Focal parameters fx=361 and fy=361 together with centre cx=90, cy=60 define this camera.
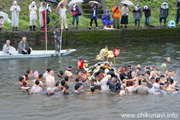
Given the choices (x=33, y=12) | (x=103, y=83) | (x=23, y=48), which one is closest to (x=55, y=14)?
(x=33, y=12)

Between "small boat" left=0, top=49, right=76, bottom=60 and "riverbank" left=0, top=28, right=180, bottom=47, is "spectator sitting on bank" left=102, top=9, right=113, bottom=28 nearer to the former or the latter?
"riverbank" left=0, top=28, right=180, bottom=47

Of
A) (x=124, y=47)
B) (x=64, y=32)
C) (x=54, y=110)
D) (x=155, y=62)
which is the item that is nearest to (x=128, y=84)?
(x=54, y=110)

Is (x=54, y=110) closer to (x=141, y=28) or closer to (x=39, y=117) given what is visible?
(x=39, y=117)

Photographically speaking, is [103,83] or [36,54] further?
[36,54]

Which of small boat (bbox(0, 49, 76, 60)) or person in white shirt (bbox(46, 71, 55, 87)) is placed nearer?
person in white shirt (bbox(46, 71, 55, 87))

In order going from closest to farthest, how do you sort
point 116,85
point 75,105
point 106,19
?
1. point 75,105
2. point 116,85
3. point 106,19

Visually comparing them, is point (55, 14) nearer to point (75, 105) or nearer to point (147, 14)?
point (147, 14)

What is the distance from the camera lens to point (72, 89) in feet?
53.1

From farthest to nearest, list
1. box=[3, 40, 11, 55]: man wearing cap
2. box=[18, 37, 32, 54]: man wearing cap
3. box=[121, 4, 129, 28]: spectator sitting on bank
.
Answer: box=[121, 4, 129, 28]: spectator sitting on bank
box=[18, 37, 32, 54]: man wearing cap
box=[3, 40, 11, 55]: man wearing cap

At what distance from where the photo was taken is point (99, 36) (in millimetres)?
28297

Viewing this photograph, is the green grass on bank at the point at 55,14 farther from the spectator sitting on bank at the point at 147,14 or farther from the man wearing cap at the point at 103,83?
the man wearing cap at the point at 103,83

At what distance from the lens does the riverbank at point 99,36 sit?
2723 centimetres

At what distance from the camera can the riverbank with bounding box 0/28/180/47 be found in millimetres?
27234

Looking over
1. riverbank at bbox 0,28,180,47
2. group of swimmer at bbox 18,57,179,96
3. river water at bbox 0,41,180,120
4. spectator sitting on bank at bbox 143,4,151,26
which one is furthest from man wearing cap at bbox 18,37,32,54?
spectator sitting on bank at bbox 143,4,151,26
